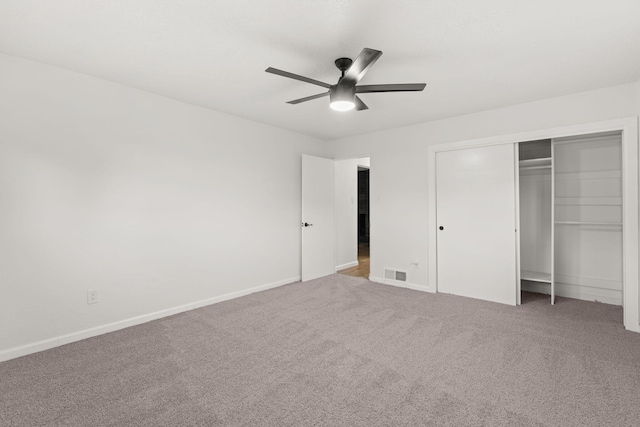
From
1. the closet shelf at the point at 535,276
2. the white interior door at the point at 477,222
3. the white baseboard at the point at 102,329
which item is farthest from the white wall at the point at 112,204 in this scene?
the closet shelf at the point at 535,276

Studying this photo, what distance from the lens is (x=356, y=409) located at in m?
1.86

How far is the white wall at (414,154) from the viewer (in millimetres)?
3377

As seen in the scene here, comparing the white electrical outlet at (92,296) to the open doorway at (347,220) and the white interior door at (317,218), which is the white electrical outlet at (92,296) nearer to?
the white interior door at (317,218)

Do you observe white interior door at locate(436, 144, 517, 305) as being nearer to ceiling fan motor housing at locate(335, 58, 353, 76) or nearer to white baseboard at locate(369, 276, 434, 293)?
white baseboard at locate(369, 276, 434, 293)

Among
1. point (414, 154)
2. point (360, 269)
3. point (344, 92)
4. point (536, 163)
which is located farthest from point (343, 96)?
point (360, 269)

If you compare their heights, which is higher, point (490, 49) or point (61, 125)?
point (490, 49)

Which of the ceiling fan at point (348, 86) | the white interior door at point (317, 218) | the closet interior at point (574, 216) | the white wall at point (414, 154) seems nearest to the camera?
the ceiling fan at point (348, 86)

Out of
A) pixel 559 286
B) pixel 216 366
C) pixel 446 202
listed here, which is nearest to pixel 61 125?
pixel 216 366

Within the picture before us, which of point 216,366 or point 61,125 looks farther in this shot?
point 61,125

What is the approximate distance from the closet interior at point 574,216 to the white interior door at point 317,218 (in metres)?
2.90

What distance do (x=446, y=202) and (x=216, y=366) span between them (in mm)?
3448

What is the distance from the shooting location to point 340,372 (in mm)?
2258

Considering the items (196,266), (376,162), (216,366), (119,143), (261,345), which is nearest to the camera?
(216,366)

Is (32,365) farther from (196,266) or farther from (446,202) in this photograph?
(446,202)
